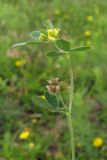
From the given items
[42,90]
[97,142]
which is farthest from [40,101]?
[42,90]

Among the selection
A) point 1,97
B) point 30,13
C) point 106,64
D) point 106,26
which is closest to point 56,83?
point 1,97

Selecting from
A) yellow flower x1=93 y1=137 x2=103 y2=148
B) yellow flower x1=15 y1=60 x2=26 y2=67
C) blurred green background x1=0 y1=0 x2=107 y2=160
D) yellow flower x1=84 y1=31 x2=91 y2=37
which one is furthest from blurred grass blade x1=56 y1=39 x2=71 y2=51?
yellow flower x1=84 y1=31 x2=91 y2=37

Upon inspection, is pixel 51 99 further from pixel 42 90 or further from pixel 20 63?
pixel 20 63

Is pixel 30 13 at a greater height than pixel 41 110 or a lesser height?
greater

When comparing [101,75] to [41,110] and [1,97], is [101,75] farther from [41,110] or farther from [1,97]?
[1,97]

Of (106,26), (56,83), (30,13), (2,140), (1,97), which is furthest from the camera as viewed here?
(30,13)

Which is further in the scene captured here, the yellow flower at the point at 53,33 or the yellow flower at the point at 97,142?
the yellow flower at the point at 97,142

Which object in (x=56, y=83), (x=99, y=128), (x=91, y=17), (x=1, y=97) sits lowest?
(x=99, y=128)

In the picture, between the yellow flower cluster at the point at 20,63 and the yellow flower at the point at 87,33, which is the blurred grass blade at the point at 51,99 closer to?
the yellow flower cluster at the point at 20,63

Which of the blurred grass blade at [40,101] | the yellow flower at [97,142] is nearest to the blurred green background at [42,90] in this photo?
the yellow flower at [97,142]
